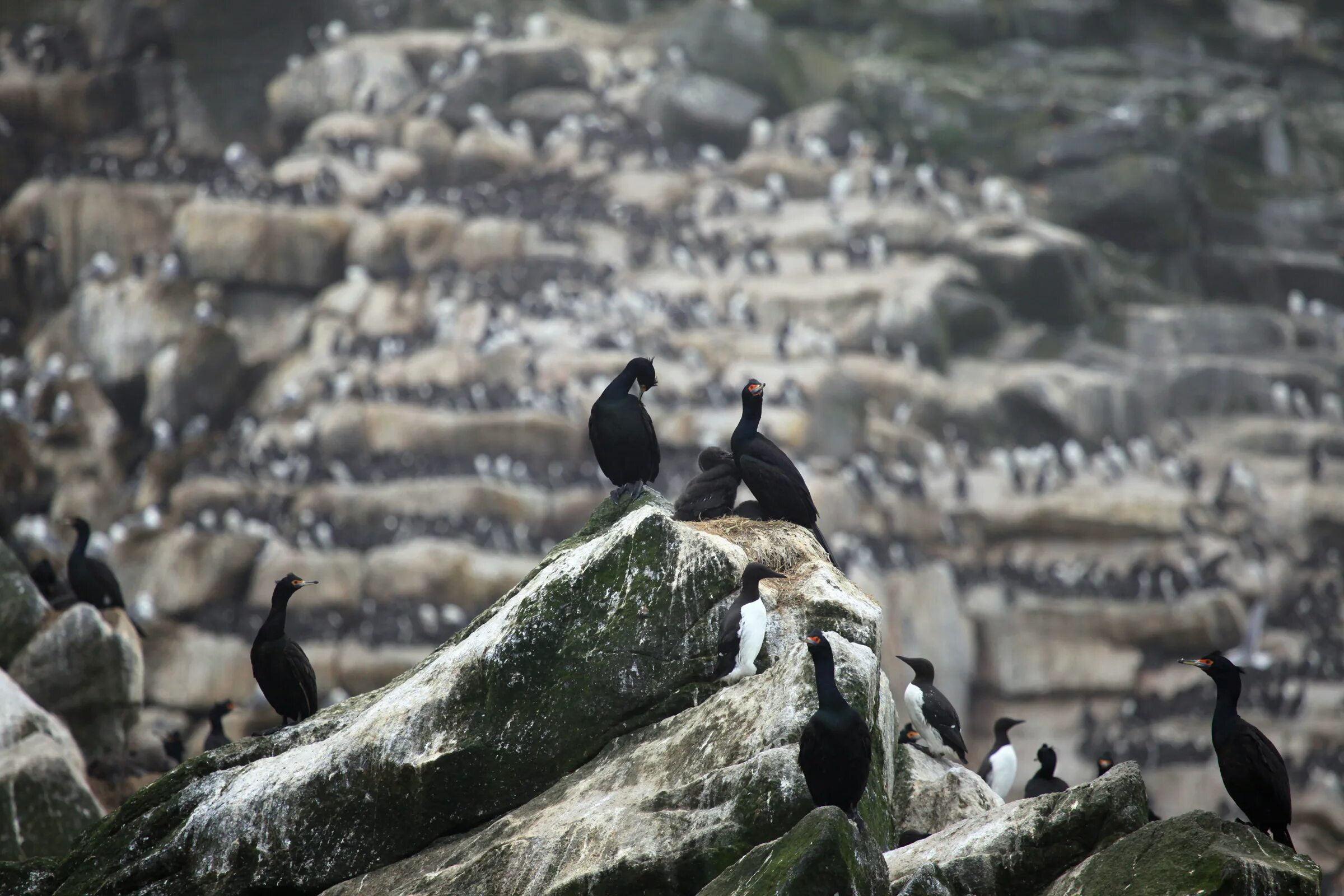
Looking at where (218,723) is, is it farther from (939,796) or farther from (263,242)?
(263,242)

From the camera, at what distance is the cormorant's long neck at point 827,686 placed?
251 inches

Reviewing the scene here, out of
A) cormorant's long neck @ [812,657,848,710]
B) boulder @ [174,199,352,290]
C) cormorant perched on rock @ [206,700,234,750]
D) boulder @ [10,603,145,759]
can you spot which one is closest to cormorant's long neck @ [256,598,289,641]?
cormorant's long neck @ [812,657,848,710]

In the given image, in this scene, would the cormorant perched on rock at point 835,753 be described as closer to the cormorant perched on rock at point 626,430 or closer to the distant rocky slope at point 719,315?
the cormorant perched on rock at point 626,430

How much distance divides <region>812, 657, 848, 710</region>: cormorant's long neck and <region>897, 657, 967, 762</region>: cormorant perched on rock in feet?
9.87

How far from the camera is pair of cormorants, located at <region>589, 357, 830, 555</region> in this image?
8703mm

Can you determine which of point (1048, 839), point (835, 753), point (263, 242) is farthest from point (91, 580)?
point (263, 242)

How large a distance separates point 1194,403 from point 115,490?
27.4 meters

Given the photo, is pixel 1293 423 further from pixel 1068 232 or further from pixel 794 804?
pixel 794 804

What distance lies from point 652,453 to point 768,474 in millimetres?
721

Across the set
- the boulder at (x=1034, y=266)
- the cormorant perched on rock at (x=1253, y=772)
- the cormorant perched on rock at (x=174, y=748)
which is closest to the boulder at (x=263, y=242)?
the boulder at (x=1034, y=266)

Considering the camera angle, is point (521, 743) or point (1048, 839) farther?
point (521, 743)

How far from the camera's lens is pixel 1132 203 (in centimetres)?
4419

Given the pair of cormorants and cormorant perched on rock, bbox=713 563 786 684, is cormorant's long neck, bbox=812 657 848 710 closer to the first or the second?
cormorant perched on rock, bbox=713 563 786 684

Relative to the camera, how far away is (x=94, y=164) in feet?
138
